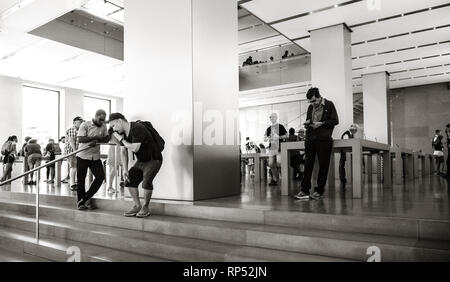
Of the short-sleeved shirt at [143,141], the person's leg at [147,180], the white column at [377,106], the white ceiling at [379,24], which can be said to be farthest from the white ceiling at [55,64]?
the white column at [377,106]

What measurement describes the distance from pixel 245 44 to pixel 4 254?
9.68 metres

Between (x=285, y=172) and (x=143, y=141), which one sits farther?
(x=285, y=172)

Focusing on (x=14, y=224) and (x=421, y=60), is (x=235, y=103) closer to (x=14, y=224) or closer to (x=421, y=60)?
(x=14, y=224)

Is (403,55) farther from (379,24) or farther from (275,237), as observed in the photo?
(275,237)

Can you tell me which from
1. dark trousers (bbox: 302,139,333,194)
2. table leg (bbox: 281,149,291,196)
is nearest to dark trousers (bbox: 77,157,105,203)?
table leg (bbox: 281,149,291,196)

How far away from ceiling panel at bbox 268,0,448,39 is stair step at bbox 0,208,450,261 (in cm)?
576

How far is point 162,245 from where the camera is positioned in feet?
11.9

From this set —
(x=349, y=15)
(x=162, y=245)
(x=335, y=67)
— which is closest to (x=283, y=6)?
(x=349, y=15)

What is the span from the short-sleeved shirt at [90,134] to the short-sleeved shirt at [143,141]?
1.14 meters

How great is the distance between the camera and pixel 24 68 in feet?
41.0

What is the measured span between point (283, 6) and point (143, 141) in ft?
17.1

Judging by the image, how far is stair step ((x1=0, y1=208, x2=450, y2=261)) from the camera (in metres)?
2.76

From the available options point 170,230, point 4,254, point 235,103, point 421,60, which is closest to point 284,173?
point 235,103

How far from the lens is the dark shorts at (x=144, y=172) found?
14.3 ft
